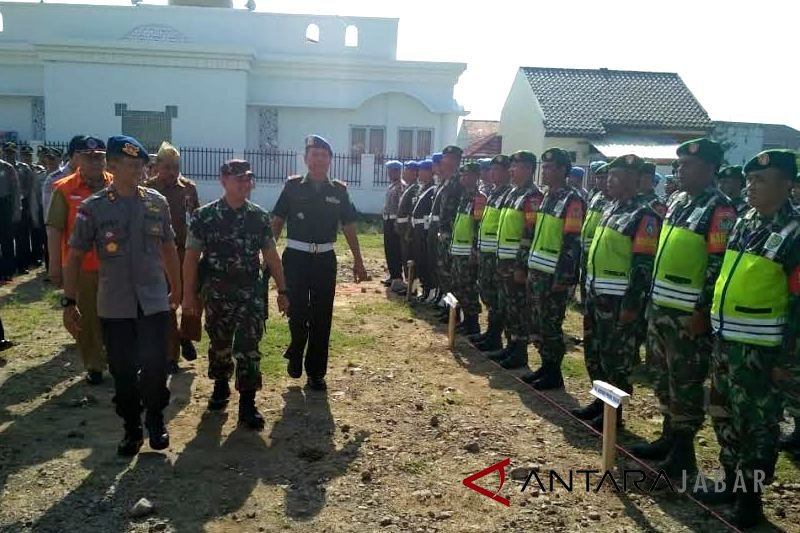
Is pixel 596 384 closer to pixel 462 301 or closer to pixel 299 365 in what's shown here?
pixel 299 365

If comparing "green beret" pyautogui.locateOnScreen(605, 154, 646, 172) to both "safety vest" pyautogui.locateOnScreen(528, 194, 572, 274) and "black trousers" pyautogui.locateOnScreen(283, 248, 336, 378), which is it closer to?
"safety vest" pyautogui.locateOnScreen(528, 194, 572, 274)

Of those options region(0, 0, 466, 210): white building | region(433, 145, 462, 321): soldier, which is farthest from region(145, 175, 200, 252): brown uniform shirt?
region(0, 0, 466, 210): white building

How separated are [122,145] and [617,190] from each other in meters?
3.45

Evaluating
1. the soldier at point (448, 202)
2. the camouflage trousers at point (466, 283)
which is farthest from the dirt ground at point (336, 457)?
the soldier at point (448, 202)

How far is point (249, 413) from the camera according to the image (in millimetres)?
5277

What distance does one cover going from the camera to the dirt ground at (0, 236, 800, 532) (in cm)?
398

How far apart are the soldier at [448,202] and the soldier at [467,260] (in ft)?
1.64

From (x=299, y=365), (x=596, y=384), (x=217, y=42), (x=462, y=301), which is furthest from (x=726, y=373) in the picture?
(x=217, y=42)

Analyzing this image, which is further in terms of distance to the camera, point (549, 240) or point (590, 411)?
point (549, 240)

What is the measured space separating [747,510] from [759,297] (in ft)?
3.88

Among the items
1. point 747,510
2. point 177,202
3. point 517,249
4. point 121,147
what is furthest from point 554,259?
point 121,147

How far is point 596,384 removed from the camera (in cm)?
445

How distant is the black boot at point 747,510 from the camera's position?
3.88 m

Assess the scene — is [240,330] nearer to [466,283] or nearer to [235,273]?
[235,273]
